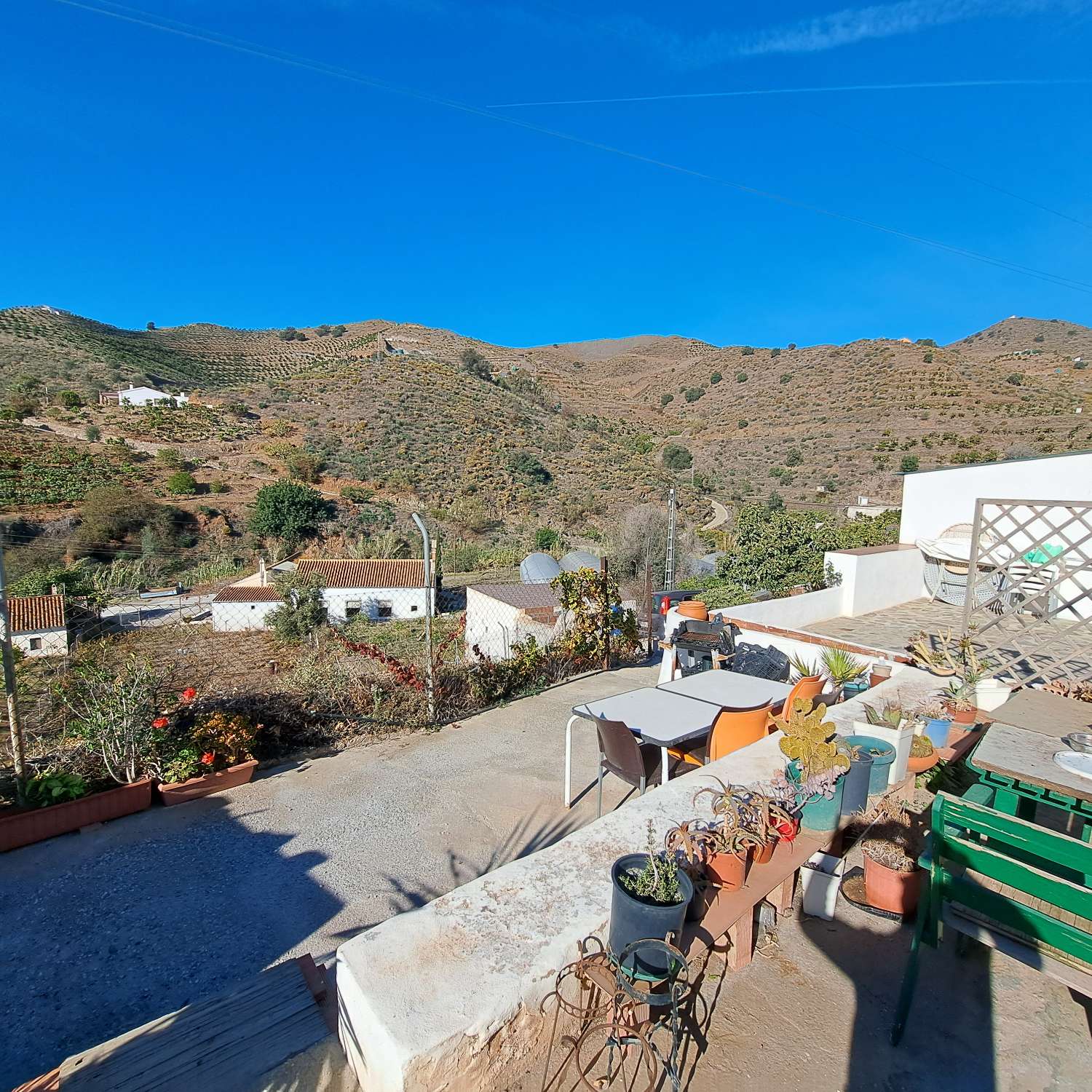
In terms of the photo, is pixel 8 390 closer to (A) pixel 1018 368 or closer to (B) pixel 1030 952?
(B) pixel 1030 952

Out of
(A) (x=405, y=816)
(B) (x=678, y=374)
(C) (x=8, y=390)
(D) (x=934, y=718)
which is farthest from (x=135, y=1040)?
(B) (x=678, y=374)

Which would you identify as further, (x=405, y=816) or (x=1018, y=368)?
(x=1018, y=368)

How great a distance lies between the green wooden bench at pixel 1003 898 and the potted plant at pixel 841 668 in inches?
132

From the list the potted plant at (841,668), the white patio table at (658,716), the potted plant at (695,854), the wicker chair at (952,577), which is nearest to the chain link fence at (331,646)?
the white patio table at (658,716)

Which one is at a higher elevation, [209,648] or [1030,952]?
[1030,952]

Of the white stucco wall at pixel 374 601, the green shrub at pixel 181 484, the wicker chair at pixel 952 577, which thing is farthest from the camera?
the green shrub at pixel 181 484

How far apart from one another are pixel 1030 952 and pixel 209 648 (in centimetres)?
1327

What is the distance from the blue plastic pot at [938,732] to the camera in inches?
158

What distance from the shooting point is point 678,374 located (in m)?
58.9

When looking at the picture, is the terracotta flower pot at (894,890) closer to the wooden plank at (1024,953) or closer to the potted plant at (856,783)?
the potted plant at (856,783)

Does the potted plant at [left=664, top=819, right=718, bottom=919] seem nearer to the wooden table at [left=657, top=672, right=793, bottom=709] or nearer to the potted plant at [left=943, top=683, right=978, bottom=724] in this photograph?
the wooden table at [left=657, top=672, right=793, bottom=709]

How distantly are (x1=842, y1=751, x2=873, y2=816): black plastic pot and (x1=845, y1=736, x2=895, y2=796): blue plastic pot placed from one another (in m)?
0.09

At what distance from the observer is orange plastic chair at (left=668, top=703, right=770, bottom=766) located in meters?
3.93

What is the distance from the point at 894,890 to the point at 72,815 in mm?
5298
